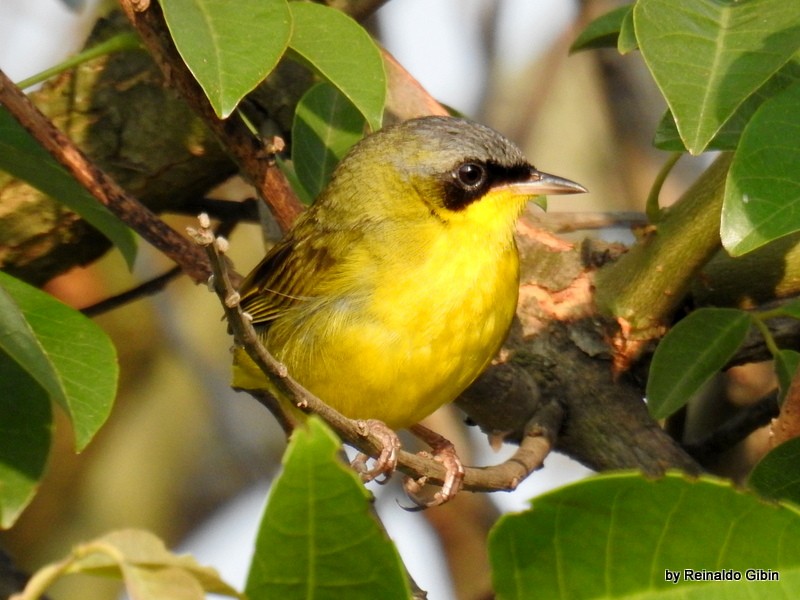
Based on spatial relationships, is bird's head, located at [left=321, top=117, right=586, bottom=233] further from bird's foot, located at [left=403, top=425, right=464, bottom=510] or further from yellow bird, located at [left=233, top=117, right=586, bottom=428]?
bird's foot, located at [left=403, top=425, right=464, bottom=510]

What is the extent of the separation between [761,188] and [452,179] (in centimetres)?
138

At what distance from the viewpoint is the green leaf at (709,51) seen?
195cm

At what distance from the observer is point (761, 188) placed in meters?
1.94

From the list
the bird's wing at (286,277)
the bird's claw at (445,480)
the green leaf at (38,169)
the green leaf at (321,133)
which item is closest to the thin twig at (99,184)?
the green leaf at (38,169)

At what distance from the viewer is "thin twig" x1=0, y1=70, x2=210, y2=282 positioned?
8.38 ft

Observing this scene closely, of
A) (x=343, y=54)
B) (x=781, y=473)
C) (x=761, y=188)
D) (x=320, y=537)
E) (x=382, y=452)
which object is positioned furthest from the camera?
(x=343, y=54)

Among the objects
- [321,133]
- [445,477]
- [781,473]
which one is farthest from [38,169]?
[781,473]

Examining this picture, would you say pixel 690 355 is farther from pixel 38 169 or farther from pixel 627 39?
pixel 38 169

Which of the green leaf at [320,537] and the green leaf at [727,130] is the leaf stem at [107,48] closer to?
the green leaf at [727,130]

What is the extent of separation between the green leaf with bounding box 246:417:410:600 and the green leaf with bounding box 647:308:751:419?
1316 millimetres

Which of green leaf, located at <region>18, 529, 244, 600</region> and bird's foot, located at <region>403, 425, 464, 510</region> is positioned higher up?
green leaf, located at <region>18, 529, 244, 600</region>

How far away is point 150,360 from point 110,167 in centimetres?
224

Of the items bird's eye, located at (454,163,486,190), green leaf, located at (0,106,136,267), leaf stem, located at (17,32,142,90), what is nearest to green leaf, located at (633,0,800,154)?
bird's eye, located at (454,163,486,190)

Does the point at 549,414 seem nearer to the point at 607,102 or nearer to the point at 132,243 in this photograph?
the point at 132,243
